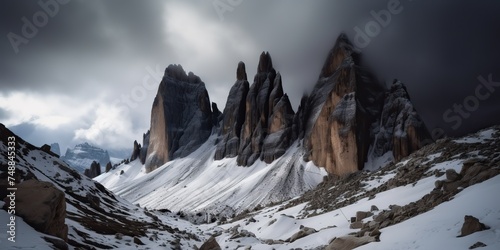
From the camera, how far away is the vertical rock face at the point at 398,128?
75375mm

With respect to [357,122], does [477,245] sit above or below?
below

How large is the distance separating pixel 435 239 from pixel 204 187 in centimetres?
11548

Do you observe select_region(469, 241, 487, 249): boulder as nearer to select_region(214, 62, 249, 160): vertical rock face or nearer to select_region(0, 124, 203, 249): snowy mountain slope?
select_region(0, 124, 203, 249): snowy mountain slope

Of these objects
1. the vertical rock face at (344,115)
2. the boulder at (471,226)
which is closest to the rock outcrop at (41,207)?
the boulder at (471,226)

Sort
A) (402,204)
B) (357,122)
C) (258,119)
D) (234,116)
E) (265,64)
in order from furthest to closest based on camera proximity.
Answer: (234,116) < (265,64) < (258,119) < (357,122) < (402,204)

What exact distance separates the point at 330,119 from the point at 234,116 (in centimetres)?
7188

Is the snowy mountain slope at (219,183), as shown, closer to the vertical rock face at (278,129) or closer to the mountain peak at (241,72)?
the vertical rock face at (278,129)

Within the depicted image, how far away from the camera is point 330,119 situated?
311 feet

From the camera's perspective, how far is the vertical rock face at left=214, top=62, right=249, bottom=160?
14975 centimetres

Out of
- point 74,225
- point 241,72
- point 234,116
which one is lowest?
point 74,225

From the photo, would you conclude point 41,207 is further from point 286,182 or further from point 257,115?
point 257,115

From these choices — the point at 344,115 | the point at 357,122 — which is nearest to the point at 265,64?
the point at 344,115

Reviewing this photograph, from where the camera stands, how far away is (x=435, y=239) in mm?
11117

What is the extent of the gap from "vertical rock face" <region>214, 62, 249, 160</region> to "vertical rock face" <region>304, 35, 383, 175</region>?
168 ft
